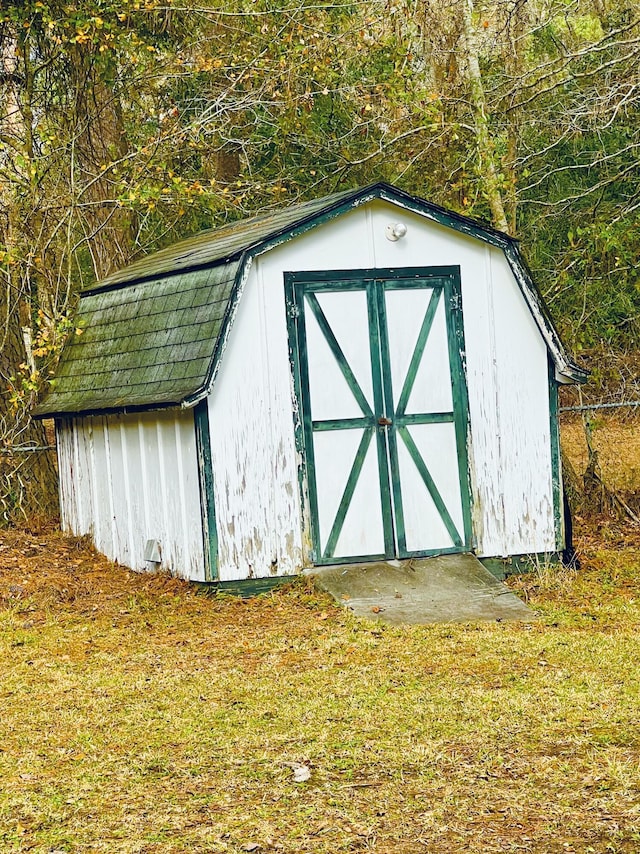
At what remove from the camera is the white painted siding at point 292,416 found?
1095 cm

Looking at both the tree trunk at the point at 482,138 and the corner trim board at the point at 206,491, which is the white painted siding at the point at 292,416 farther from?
the tree trunk at the point at 482,138

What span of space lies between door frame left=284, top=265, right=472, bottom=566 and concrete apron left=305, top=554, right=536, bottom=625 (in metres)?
0.17

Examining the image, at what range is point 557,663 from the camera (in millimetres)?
8328

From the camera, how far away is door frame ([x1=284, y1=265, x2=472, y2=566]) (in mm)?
11125

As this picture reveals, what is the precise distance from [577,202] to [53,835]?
13.9 meters

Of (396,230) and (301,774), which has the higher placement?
(396,230)

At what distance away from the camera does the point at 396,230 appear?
11.3 meters

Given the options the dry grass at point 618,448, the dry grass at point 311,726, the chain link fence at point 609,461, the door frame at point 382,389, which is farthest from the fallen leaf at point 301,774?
the dry grass at point 618,448

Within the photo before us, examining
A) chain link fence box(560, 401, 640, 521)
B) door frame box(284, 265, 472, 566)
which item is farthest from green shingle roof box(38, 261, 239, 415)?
chain link fence box(560, 401, 640, 521)

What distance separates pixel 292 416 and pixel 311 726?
14.5 feet

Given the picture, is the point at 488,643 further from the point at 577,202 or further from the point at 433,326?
the point at 577,202

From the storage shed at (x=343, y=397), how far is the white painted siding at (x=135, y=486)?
0.04 m

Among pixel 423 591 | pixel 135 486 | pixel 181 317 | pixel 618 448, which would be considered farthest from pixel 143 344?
pixel 618 448

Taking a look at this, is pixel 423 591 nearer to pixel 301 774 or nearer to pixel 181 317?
pixel 181 317
